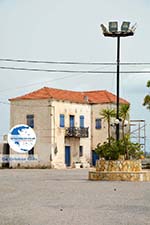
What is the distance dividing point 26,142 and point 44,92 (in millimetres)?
5782

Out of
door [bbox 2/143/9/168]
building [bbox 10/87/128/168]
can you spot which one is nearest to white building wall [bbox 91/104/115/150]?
building [bbox 10/87/128/168]

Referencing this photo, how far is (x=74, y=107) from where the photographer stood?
61969mm

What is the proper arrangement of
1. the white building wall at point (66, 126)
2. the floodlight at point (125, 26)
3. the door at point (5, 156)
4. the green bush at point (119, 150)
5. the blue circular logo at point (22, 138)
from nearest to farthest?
1. the green bush at point (119, 150)
2. the floodlight at point (125, 26)
3. the blue circular logo at point (22, 138)
4. the white building wall at point (66, 126)
5. the door at point (5, 156)

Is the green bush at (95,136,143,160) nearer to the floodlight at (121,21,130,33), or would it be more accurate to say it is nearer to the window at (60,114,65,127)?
the floodlight at (121,21,130,33)

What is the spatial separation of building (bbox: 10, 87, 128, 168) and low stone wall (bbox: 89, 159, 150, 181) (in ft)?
92.3

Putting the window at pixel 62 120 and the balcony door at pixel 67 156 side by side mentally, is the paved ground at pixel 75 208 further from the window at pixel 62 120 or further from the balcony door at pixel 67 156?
the balcony door at pixel 67 156

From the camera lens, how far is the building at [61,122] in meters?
58.4

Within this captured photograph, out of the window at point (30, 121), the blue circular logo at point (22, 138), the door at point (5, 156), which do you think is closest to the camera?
the blue circular logo at point (22, 138)

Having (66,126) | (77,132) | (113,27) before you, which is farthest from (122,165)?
(77,132)

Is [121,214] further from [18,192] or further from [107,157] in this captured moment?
[107,157]

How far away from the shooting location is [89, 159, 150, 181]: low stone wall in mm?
29016

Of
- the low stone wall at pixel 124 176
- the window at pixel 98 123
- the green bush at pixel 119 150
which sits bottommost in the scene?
the low stone wall at pixel 124 176

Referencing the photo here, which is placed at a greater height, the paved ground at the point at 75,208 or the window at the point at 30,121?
the window at the point at 30,121

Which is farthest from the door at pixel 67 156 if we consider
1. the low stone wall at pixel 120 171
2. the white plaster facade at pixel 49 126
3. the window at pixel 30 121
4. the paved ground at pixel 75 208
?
the paved ground at pixel 75 208
